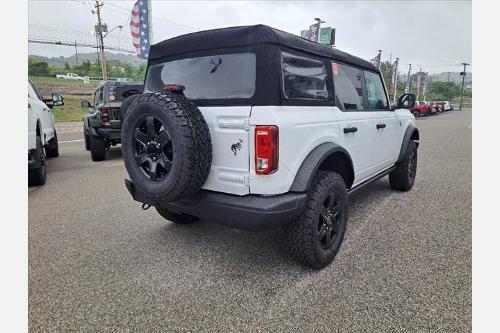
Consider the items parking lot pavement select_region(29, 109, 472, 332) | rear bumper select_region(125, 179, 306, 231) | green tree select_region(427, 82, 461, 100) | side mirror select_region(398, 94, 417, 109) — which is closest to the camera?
parking lot pavement select_region(29, 109, 472, 332)

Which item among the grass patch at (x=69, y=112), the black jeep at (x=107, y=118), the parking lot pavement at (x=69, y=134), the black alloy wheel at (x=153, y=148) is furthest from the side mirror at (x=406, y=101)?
the grass patch at (x=69, y=112)

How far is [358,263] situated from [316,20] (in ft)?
64.3

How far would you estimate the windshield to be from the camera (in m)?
2.33

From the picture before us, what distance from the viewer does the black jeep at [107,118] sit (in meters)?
7.02

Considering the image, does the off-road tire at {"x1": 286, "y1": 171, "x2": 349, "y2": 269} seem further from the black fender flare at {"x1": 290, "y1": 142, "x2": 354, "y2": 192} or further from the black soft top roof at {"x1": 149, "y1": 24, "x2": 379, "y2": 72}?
the black soft top roof at {"x1": 149, "y1": 24, "x2": 379, "y2": 72}

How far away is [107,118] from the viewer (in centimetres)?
702

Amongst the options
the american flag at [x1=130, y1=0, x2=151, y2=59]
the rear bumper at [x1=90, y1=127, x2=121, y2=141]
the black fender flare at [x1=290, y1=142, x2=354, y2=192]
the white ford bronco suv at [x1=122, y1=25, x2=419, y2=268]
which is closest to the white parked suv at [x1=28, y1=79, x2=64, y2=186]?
the rear bumper at [x1=90, y1=127, x2=121, y2=141]

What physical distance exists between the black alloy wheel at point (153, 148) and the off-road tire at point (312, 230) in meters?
1.06

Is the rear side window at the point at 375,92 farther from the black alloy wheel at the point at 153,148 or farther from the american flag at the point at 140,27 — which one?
the american flag at the point at 140,27

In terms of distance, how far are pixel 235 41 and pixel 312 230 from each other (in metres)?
1.51

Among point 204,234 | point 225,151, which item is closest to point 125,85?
point 204,234

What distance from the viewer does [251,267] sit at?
2688 mm

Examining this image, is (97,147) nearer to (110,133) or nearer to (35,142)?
(110,133)

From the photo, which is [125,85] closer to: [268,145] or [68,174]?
[68,174]
